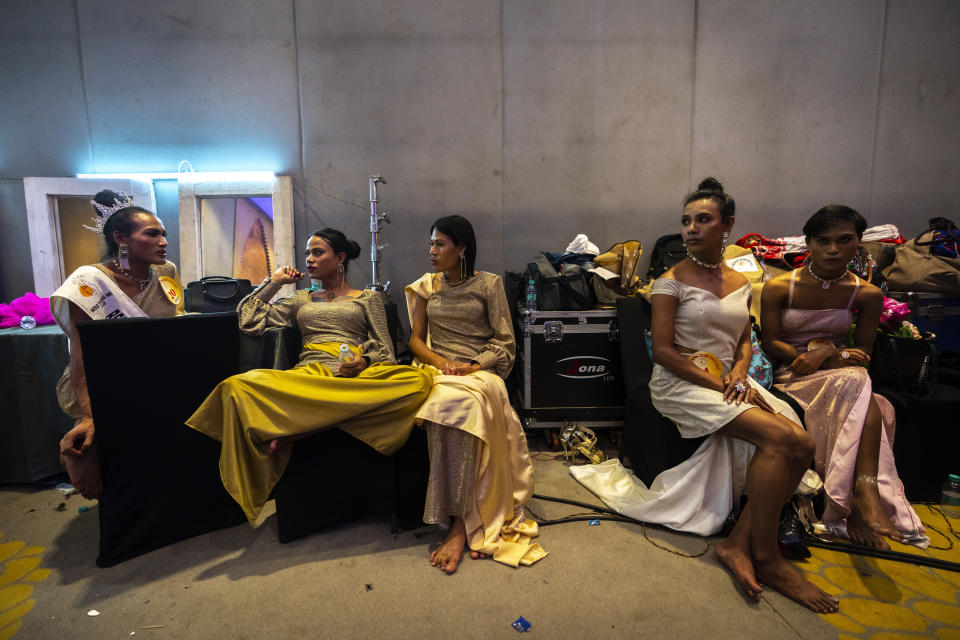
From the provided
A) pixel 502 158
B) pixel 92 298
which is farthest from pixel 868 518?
pixel 92 298

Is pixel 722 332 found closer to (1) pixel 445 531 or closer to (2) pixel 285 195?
(1) pixel 445 531

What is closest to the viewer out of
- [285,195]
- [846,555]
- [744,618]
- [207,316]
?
[744,618]

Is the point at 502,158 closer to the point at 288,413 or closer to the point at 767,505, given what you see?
the point at 288,413

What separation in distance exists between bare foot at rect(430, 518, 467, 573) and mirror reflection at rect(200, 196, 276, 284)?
8.50 ft

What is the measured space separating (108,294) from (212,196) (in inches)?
62.7

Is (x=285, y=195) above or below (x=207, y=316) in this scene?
above

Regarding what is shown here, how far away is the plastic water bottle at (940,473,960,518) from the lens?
7.11 feet

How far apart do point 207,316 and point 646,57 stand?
3.65m

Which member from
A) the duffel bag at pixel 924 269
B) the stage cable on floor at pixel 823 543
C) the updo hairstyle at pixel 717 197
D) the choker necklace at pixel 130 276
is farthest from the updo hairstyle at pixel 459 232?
the duffel bag at pixel 924 269

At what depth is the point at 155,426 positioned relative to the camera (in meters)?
1.85

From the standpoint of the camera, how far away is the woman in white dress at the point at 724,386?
5.50ft

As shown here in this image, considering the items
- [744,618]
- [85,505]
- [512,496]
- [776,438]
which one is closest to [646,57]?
[776,438]

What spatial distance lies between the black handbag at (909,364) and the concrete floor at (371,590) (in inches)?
56.0

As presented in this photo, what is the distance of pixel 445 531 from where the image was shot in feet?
6.68
